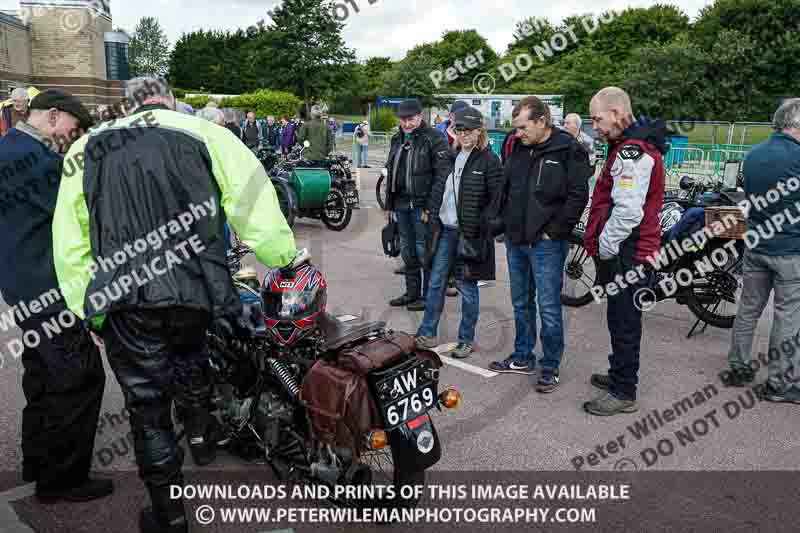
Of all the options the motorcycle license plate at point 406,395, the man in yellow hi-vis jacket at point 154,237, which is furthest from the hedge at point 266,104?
the motorcycle license plate at point 406,395

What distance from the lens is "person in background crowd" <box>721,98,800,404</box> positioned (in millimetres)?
4258

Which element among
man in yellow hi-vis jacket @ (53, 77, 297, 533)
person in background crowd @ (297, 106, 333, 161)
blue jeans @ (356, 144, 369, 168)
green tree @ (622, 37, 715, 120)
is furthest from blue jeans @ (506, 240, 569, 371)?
green tree @ (622, 37, 715, 120)

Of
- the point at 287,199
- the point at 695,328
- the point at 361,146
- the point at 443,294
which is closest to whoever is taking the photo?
the point at 443,294

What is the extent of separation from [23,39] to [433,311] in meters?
22.7

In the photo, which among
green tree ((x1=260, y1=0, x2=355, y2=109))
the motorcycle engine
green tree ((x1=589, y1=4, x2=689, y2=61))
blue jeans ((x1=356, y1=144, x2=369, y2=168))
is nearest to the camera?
the motorcycle engine

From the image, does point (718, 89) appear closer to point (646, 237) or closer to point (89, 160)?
point (646, 237)

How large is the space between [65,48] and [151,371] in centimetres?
2459

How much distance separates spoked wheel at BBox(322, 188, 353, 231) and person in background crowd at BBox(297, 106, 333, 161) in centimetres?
87

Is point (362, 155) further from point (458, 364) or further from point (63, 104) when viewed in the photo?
point (63, 104)

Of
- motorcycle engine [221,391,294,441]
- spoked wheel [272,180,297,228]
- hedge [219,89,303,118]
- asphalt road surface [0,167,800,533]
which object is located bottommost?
asphalt road surface [0,167,800,533]

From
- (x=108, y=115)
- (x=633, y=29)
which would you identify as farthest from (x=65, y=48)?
(x=633, y=29)

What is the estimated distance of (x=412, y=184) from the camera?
6.21 metres

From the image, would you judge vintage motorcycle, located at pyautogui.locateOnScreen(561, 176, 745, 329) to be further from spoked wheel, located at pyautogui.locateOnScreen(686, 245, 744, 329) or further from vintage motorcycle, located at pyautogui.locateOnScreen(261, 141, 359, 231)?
vintage motorcycle, located at pyautogui.locateOnScreen(261, 141, 359, 231)

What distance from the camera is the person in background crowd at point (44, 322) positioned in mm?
3152
